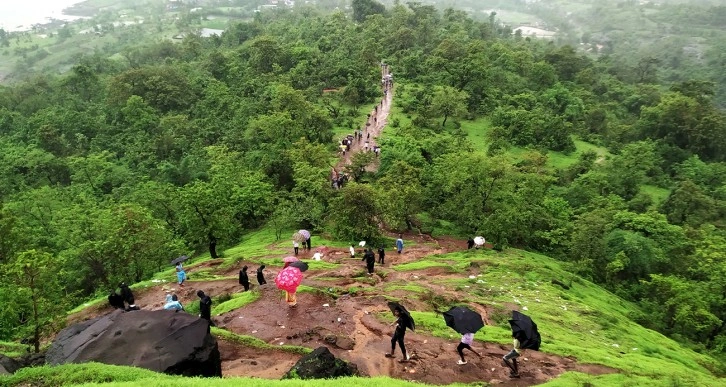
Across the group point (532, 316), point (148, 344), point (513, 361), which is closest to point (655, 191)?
point (532, 316)

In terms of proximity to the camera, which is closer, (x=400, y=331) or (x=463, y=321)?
(x=463, y=321)

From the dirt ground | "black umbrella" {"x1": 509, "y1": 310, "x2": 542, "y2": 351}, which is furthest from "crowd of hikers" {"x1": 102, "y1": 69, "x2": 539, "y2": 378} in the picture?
the dirt ground

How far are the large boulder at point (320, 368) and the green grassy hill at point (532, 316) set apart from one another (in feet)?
4.23

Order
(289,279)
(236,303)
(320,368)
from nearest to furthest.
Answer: (320,368), (289,279), (236,303)

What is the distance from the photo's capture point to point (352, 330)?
19297 millimetres

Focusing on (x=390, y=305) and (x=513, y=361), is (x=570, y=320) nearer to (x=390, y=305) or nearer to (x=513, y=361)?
(x=513, y=361)

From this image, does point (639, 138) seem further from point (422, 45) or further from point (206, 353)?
point (206, 353)

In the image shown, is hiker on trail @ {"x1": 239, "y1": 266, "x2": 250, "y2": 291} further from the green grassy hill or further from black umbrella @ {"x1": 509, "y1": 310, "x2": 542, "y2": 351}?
black umbrella @ {"x1": 509, "y1": 310, "x2": 542, "y2": 351}

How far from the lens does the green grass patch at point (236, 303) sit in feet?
70.8

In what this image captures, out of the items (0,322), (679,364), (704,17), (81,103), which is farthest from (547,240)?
(704,17)

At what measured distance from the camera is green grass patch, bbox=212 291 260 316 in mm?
21594

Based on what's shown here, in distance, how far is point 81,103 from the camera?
242ft

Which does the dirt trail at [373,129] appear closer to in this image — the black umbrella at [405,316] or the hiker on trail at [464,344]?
the hiker on trail at [464,344]

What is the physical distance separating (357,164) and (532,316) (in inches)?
989
